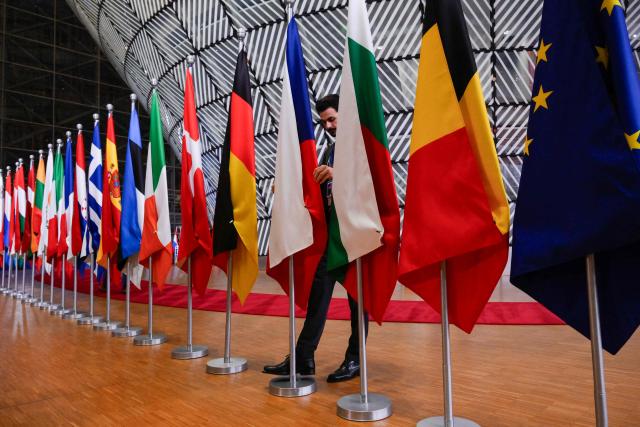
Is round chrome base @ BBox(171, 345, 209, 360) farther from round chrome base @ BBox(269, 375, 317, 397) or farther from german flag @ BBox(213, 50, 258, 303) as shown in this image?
round chrome base @ BBox(269, 375, 317, 397)

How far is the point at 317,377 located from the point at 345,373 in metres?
0.22

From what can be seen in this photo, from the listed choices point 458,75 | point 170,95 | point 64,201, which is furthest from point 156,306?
point 170,95

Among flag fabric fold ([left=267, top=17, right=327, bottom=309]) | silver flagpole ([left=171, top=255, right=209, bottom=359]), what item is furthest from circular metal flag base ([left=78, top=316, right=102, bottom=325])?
flag fabric fold ([left=267, top=17, right=327, bottom=309])

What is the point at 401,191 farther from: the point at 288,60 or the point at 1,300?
the point at 288,60

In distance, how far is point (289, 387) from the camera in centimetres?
281

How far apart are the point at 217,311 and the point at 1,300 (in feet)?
16.0

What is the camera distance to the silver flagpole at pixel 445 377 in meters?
2.07

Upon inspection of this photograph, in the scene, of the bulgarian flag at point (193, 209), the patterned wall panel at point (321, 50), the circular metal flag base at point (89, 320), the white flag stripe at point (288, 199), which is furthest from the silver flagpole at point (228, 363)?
the patterned wall panel at point (321, 50)

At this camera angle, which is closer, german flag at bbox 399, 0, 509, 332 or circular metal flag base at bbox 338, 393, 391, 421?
german flag at bbox 399, 0, 509, 332

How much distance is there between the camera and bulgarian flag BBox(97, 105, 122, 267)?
5.11 m

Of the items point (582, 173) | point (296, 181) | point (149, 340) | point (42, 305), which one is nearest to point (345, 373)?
point (296, 181)

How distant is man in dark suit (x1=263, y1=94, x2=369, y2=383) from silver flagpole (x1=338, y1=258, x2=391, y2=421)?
21.9 inches

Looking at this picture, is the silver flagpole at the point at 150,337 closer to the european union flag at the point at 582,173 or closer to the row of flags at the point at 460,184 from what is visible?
the row of flags at the point at 460,184

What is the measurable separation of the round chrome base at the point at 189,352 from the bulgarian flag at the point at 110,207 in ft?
5.68
